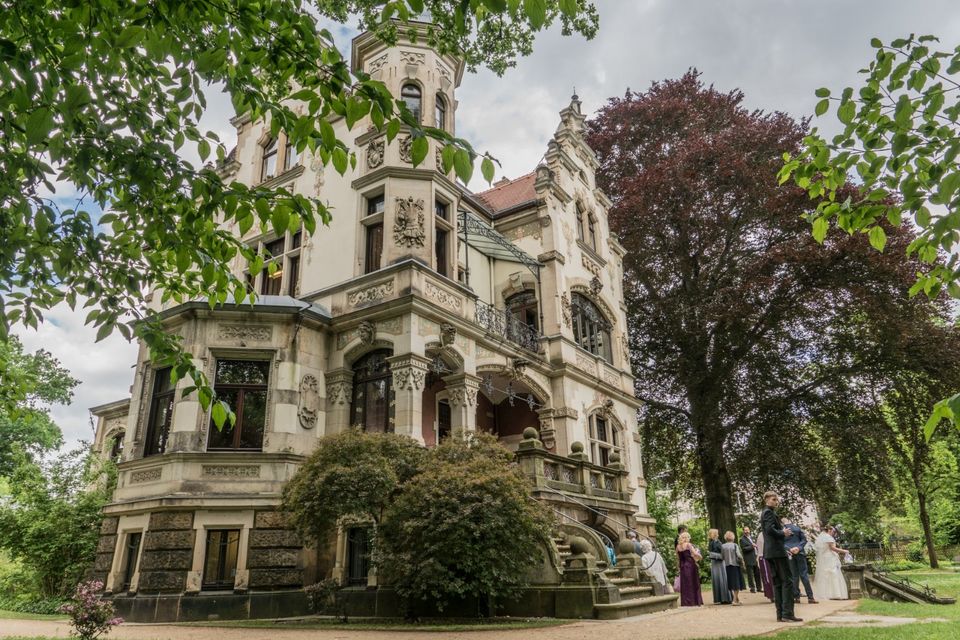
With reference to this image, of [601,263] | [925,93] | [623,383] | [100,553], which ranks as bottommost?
[100,553]

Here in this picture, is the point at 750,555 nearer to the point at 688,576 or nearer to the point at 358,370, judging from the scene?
the point at 688,576

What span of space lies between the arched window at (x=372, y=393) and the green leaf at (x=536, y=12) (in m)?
12.7

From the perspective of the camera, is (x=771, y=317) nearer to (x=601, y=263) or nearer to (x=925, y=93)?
(x=601, y=263)

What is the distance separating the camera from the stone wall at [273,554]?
13578 millimetres

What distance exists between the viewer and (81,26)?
463 cm

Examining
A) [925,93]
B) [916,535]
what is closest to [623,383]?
[925,93]

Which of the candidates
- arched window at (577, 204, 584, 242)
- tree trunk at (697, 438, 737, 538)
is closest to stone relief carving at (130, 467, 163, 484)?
arched window at (577, 204, 584, 242)

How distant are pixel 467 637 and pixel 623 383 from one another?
57.3ft

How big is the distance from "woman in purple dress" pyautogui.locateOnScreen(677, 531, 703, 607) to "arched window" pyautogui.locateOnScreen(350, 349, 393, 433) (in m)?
7.26

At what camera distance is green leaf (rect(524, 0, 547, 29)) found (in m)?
3.46

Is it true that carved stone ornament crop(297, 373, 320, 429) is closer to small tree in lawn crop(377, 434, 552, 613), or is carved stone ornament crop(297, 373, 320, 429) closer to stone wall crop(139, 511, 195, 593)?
stone wall crop(139, 511, 195, 593)

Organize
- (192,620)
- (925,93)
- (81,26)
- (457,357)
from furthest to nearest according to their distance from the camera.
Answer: (457,357) < (192,620) < (925,93) < (81,26)

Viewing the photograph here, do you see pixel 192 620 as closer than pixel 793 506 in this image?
Yes

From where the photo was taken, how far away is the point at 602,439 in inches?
903
